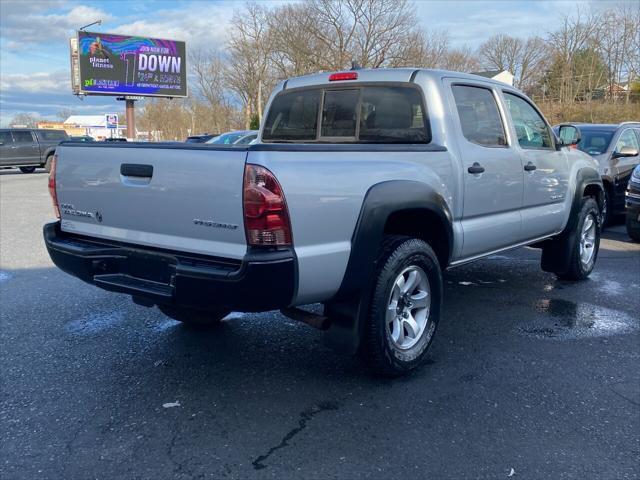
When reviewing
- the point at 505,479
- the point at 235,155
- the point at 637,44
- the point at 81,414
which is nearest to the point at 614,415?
the point at 505,479

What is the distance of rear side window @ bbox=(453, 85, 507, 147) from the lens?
14.5ft

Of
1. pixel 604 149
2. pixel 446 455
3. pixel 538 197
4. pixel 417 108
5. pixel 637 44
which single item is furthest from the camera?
pixel 637 44

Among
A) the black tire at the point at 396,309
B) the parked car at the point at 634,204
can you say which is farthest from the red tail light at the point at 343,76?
the parked car at the point at 634,204

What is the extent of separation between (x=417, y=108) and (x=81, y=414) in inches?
119

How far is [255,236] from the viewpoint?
2912mm

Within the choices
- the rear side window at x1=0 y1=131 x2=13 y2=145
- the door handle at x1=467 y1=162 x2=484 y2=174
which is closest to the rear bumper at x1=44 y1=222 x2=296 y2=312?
the door handle at x1=467 y1=162 x2=484 y2=174

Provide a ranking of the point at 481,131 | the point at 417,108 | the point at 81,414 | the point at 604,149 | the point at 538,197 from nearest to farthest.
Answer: the point at 81,414
the point at 417,108
the point at 481,131
the point at 538,197
the point at 604,149

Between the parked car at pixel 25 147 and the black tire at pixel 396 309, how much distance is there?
22248 millimetres

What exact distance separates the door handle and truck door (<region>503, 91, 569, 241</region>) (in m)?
0.78

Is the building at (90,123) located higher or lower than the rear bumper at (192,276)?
higher

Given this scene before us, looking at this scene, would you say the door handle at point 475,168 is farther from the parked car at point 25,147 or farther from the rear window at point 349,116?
the parked car at point 25,147

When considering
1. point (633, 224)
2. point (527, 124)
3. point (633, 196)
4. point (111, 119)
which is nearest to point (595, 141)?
point (633, 196)

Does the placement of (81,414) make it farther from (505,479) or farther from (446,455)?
(505,479)

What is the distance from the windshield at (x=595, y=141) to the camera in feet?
32.2
